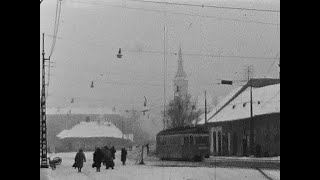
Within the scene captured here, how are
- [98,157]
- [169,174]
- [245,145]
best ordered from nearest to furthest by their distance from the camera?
[169,174], [98,157], [245,145]

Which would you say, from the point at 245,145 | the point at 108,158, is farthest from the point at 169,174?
the point at 245,145

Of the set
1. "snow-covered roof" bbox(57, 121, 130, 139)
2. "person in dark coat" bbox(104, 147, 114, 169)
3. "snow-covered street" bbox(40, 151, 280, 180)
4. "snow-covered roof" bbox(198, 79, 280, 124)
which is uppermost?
"snow-covered roof" bbox(198, 79, 280, 124)

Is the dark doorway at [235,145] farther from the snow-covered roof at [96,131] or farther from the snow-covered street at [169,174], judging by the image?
the snow-covered roof at [96,131]

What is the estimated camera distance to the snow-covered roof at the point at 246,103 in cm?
1585

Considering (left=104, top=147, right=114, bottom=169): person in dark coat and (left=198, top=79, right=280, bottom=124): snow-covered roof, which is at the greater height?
(left=198, top=79, right=280, bottom=124): snow-covered roof

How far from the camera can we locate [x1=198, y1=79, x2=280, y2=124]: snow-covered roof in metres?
15.9

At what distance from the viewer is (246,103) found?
1758cm

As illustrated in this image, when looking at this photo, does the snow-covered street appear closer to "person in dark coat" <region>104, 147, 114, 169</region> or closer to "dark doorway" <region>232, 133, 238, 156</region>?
"person in dark coat" <region>104, 147, 114, 169</region>

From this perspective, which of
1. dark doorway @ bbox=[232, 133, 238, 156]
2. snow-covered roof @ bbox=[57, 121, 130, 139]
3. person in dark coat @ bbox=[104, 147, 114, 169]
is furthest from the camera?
dark doorway @ bbox=[232, 133, 238, 156]

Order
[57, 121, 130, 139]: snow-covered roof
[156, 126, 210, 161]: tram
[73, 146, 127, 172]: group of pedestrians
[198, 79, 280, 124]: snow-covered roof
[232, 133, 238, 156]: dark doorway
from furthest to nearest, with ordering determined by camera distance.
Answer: [232, 133, 238, 156]: dark doorway < [198, 79, 280, 124]: snow-covered roof < [156, 126, 210, 161]: tram < [73, 146, 127, 172]: group of pedestrians < [57, 121, 130, 139]: snow-covered roof

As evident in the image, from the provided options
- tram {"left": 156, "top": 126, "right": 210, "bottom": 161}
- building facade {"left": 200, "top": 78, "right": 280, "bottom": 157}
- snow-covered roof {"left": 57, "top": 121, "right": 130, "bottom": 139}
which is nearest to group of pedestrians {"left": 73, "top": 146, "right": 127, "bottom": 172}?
snow-covered roof {"left": 57, "top": 121, "right": 130, "bottom": 139}

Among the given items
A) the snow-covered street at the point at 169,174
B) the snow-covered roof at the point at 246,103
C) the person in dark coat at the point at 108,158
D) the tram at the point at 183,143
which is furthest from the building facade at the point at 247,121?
the person in dark coat at the point at 108,158

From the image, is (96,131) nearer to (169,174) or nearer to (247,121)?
(169,174)
